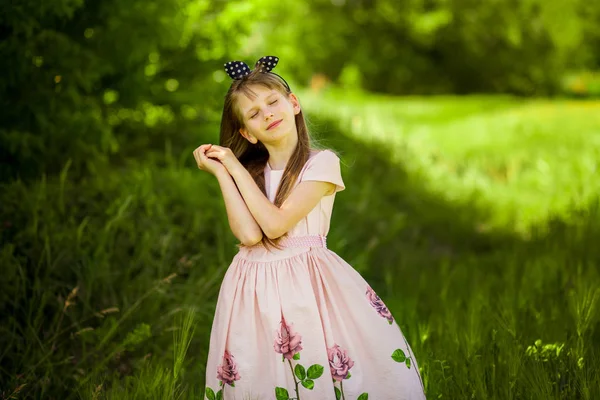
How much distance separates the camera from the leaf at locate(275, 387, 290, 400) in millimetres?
2249

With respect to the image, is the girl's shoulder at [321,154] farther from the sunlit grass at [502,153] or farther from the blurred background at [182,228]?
the sunlit grass at [502,153]

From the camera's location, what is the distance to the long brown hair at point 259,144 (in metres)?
2.45

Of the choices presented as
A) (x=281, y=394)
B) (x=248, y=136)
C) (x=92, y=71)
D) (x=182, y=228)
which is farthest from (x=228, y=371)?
(x=92, y=71)

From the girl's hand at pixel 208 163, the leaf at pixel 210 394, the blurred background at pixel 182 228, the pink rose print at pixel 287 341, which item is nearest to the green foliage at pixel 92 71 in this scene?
the blurred background at pixel 182 228

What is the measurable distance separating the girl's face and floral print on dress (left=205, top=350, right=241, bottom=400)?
2.27ft

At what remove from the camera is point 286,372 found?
7.47ft

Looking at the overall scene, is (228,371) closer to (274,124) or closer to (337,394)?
(337,394)

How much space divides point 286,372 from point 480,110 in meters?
12.1

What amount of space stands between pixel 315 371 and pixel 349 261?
219 centimetres

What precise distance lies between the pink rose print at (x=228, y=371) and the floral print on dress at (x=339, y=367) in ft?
0.91

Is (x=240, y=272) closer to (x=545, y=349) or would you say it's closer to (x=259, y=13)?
(x=545, y=349)

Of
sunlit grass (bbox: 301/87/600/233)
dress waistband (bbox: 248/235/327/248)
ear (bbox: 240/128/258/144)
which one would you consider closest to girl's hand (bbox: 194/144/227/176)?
ear (bbox: 240/128/258/144)

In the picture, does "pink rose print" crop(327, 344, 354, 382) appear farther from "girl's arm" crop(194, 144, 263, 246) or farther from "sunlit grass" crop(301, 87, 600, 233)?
"sunlit grass" crop(301, 87, 600, 233)

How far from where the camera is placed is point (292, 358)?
2.27m
